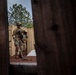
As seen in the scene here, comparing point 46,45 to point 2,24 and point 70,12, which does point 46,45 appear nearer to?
point 70,12

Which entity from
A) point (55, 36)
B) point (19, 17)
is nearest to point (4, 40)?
point (55, 36)

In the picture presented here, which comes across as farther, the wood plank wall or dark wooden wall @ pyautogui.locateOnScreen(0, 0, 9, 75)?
dark wooden wall @ pyautogui.locateOnScreen(0, 0, 9, 75)

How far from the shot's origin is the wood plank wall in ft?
1.89

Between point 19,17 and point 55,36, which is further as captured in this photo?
point 19,17

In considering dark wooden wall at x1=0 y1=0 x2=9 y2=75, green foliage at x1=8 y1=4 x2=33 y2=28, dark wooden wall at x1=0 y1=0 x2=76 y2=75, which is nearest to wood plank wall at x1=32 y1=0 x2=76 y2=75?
dark wooden wall at x1=0 y1=0 x2=76 y2=75

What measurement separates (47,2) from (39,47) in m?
0.19

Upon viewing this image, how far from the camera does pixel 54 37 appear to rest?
0.59 m

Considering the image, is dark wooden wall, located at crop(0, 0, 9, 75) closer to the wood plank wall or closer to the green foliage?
the wood plank wall

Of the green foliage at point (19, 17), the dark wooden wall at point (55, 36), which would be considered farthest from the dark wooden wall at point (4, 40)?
the green foliage at point (19, 17)

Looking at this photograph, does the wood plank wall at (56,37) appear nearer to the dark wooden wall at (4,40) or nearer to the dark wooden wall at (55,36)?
the dark wooden wall at (55,36)

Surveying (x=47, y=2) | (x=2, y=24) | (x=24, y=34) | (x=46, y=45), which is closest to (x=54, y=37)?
(x=46, y=45)

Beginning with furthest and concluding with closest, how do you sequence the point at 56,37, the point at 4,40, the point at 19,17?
the point at 19,17 < the point at 4,40 < the point at 56,37

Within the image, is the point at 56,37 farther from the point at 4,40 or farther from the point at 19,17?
the point at 19,17

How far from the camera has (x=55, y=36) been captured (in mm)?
594
